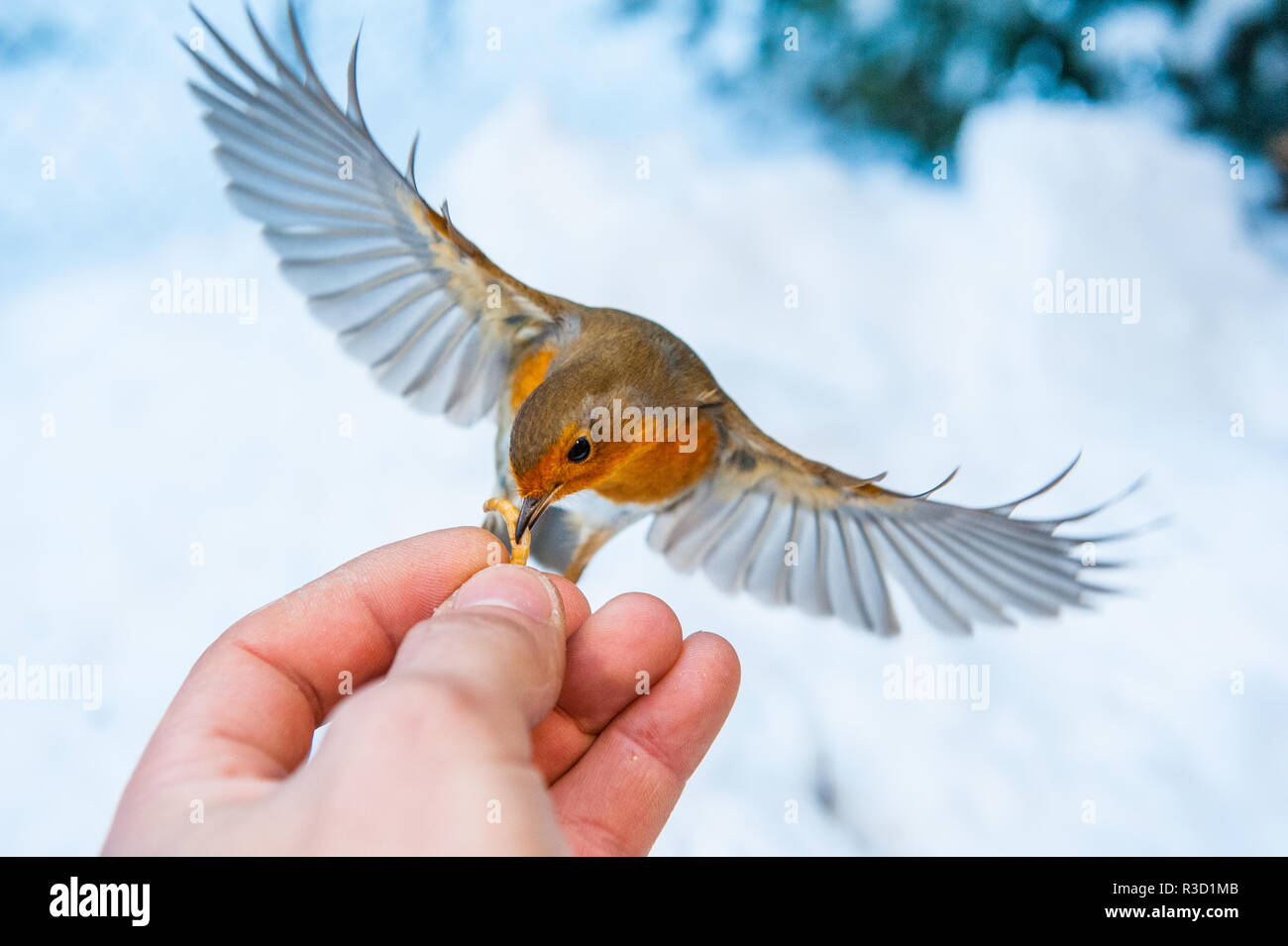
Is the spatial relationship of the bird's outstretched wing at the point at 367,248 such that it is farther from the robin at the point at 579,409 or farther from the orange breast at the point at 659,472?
the orange breast at the point at 659,472

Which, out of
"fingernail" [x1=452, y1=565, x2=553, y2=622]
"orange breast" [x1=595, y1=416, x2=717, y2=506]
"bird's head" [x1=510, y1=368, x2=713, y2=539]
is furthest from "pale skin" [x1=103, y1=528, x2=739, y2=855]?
"orange breast" [x1=595, y1=416, x2=717, y2=506]

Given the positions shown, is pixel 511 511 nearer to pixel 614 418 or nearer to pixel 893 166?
pixel 614 418

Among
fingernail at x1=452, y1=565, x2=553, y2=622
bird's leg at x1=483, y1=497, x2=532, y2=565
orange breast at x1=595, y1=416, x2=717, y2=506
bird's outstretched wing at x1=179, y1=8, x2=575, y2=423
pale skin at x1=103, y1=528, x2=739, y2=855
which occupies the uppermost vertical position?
bird's outstretched wing at x1=179, y1=8, x2=575, y2=423

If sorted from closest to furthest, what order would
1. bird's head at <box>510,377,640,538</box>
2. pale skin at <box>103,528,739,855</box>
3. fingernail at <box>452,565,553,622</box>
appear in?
pale skin at <box>103,528,739,855</box> < fingernail at <box>452,565,553,622</box> < bird's head at <box>510,377,640,538</box>

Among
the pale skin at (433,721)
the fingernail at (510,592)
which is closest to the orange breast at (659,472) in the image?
the pale skin at (433,721)

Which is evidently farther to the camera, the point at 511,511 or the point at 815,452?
the point at 815,452

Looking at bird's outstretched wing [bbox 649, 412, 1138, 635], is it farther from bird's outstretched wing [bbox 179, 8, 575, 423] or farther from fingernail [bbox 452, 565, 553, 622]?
fingernail [bbox 452, 565, 553, 622]

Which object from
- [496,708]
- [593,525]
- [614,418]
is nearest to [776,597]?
[593,525]
